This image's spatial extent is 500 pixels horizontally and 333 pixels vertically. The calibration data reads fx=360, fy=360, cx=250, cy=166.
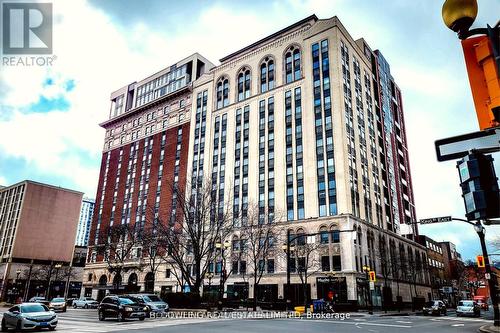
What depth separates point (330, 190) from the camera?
184 feet

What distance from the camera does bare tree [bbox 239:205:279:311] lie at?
50344 millimetres

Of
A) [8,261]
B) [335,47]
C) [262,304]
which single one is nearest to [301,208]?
[262,304]

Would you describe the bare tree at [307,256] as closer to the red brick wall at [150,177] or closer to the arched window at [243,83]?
the red brick wall at [150,177]

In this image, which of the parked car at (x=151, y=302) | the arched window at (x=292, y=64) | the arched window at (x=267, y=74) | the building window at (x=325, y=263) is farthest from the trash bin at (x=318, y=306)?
the arched window at (x=267, y=74)

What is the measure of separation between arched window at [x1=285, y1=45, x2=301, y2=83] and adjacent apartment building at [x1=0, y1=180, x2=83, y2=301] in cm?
7142

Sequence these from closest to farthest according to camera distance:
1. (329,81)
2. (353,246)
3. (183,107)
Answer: (353,246) < (329,81) < (183,107)

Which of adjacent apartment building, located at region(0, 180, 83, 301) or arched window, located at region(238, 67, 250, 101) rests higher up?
arched window, located at region(238, 67, 250, 101)

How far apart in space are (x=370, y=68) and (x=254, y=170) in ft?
115

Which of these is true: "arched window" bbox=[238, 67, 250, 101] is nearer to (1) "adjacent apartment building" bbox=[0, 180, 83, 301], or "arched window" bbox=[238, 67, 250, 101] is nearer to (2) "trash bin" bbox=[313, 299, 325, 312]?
(2) "trash bin" bbox=[313, 299, 325, 312]

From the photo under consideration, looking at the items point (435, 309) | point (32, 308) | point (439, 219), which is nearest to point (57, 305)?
point (32, 308)

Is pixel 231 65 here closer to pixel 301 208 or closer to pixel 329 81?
pixel 329 81

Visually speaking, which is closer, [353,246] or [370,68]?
[353,246]

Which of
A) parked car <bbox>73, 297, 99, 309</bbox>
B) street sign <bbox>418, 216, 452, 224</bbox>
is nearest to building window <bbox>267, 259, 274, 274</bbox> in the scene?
parked car <bbox>73, 297, 99, 309</bbox>

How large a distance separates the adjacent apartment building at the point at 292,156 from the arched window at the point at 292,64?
0.71ft
